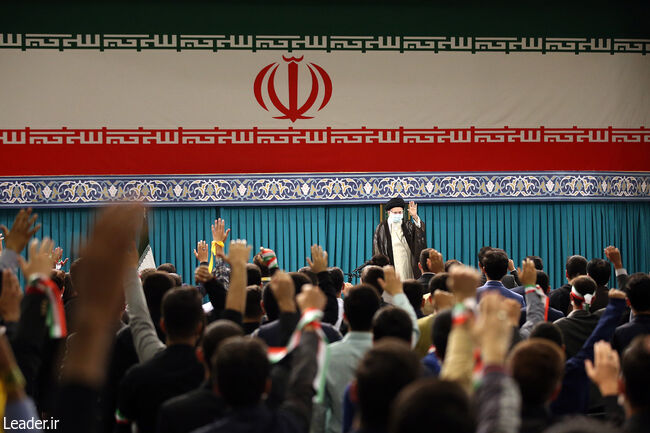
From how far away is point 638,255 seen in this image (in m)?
9.22

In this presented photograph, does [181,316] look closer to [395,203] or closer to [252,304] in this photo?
[252,304]

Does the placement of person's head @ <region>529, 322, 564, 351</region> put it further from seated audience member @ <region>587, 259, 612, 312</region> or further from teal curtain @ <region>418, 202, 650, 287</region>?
teal curtain @ <region>418, 202, 650, 287</region>

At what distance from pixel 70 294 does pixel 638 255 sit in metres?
7.00

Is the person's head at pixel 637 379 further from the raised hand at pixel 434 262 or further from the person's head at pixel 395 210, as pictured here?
the person's head at pixel 395 210

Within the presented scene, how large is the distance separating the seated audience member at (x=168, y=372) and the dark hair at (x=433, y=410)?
4.00 ft

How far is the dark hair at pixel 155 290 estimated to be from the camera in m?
3.53

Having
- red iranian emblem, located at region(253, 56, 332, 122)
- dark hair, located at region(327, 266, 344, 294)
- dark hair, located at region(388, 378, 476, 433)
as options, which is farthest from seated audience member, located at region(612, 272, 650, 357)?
red iranian emblem, located at region(253, 56, 332, 122)

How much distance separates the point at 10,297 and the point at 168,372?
563 mm

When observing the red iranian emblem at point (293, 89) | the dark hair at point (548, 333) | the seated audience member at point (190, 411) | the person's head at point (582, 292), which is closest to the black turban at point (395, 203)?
the red iranian emblem at point (293, 89)

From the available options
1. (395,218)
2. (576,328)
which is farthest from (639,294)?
(395,218)

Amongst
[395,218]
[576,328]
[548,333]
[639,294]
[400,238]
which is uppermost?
[395,218]

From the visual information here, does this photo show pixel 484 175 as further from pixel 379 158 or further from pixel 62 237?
pixel 62 237

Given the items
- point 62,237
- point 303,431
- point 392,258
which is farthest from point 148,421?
point 62,237

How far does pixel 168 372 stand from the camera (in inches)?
102
